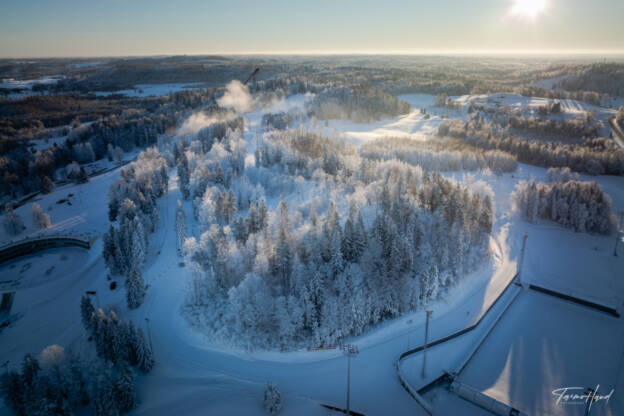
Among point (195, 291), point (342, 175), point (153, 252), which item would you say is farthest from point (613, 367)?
point (153, 252)

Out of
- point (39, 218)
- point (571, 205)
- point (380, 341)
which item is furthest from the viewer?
point (39, 218)

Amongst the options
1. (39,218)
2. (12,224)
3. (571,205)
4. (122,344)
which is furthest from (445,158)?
(12,224)

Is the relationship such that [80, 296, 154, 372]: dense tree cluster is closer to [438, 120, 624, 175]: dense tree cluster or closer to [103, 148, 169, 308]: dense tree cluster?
[103, 148, 169, 308]: dense tree cluster

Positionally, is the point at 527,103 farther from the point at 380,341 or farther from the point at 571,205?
the point at 380,341

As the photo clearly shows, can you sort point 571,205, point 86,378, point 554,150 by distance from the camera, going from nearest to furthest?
1. point 86,378
2. point 571,205
3. point 554,150

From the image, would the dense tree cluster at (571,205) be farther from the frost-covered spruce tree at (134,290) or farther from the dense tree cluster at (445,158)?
the frost-covered spruce tree at (134,290)

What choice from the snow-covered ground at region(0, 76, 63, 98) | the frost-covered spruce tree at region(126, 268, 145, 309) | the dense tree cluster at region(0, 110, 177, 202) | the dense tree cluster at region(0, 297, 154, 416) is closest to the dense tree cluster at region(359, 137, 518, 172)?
the frost-covered spruce tree at region(126, 268, 145, 309)

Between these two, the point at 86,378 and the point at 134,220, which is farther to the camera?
the point at 134,220

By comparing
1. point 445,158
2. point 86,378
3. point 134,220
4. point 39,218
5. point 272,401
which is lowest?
point 272,401
